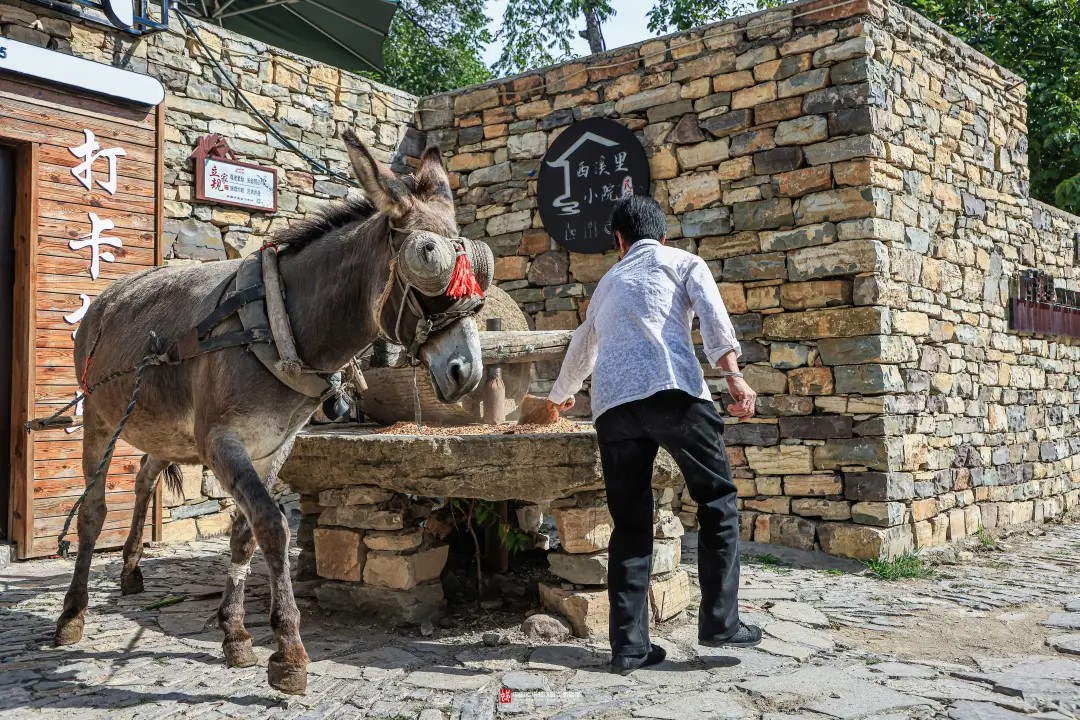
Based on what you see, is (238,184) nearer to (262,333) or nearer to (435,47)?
(262,333)

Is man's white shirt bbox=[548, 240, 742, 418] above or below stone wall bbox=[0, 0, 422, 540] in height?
below

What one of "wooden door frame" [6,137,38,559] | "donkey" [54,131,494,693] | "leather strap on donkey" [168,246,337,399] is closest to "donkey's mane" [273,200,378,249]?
"donkey" [54,131,494,693]

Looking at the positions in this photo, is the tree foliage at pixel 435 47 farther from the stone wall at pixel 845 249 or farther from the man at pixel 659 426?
the man at pixel 659 426

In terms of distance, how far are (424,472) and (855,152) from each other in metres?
4.19

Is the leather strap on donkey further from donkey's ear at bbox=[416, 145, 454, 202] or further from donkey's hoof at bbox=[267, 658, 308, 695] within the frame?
donkey's hoof at bbox=[267, 658, 308, 695]

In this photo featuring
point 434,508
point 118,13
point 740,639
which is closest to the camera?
point 740,639

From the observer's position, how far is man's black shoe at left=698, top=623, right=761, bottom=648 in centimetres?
348

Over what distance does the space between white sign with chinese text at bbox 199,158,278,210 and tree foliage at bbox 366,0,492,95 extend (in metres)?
10.1

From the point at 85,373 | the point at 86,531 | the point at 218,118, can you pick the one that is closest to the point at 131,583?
the point at 86,531

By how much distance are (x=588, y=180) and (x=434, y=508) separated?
414 cm

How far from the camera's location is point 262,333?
11.1ft

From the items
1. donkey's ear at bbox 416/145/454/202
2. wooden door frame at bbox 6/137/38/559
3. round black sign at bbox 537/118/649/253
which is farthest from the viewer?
round black sign at bbox 537/118/649/253

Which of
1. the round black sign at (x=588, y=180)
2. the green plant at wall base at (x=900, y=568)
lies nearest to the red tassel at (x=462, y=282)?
the green plant at wall base at (x=900, y=568)

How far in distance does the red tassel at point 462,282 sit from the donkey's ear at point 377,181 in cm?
30
